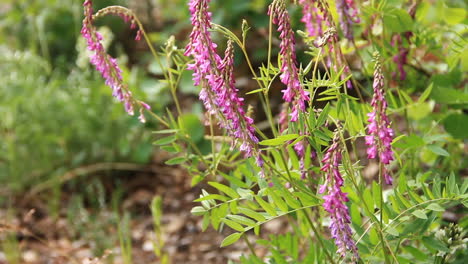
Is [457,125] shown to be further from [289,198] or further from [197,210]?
[197,210]

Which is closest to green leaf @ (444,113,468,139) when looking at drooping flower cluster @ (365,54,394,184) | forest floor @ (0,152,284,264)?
drooping flower cluster @ (365,54,394,184)

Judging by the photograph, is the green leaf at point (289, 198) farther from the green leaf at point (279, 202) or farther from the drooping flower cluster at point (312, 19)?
the drooping flower cluster at point (312, 19)

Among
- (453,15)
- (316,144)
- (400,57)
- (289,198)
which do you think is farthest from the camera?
(453,15)

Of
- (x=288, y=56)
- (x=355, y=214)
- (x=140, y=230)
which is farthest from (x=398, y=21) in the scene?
(x=140, y=230)

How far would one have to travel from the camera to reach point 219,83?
4.36 feet

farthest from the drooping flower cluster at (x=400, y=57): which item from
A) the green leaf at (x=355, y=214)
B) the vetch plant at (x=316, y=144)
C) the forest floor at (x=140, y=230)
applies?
the forest floor at (x=140, y=230)

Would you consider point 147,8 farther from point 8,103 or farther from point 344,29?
point 344,29

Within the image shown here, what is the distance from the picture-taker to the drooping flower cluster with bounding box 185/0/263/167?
1.33 metres

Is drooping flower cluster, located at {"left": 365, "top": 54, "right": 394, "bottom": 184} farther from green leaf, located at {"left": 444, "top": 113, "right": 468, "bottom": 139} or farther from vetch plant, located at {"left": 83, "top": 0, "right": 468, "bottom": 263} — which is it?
green leaf, located at {"left": 444, "top": 113, "right": 468, "bottom": 139}

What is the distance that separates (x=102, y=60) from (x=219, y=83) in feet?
1.49

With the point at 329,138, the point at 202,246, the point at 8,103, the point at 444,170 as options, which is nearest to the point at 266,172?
the point at 329,138

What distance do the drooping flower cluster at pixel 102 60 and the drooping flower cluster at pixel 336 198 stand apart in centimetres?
64

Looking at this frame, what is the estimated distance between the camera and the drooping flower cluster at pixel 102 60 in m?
1.60

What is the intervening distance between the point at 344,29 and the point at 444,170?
74 centimetres
